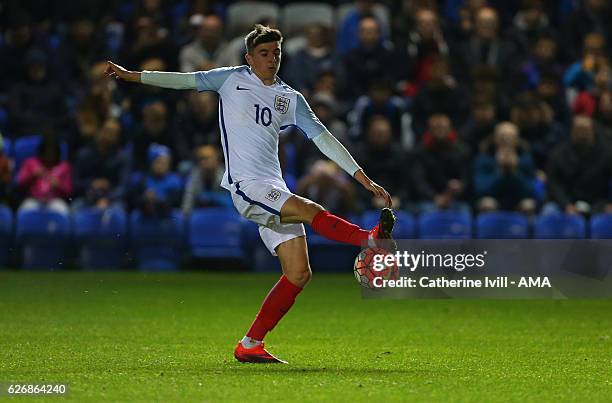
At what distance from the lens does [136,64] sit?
1884 cm

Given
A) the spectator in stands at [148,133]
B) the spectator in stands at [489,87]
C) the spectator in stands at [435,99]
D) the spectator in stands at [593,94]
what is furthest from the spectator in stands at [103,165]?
the spectator in stands at [593,94]

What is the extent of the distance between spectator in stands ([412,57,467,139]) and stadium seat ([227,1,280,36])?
2976 millimetres

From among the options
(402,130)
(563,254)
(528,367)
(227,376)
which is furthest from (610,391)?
(402,130)

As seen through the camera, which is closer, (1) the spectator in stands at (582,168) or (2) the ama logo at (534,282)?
(2) the ama logo at (534,282)

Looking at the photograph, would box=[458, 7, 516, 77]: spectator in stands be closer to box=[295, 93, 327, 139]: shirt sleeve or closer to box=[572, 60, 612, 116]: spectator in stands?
→ box=[572, 60, 612, 116]: spectator in stands

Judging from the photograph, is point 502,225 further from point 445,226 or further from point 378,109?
point 378,109

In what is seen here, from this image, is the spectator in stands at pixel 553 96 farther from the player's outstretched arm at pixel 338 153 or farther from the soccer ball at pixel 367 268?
the player's outstretched arm at pixel 338 153

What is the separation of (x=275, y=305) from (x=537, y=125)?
1019 centimetres

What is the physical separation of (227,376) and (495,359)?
6.84 feet

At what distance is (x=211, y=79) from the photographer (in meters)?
8.85

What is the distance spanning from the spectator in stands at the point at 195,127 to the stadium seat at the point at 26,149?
4.99ft

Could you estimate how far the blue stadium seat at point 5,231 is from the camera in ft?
56.7

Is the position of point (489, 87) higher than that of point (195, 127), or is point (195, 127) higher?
point (489, 87)

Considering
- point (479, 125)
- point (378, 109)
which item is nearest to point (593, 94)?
point (479, 125)
